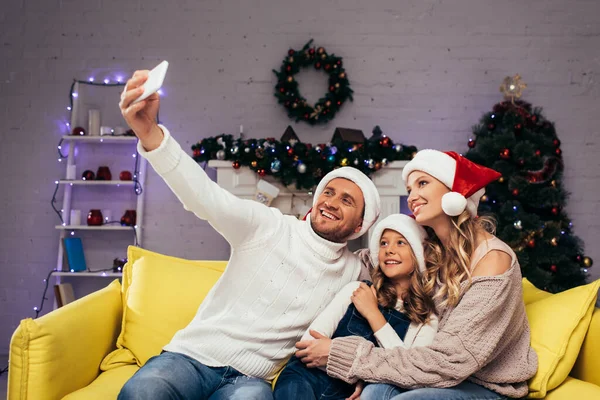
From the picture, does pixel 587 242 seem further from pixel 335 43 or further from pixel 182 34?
pixel 182 34

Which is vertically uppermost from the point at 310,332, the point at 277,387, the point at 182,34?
the point at 182,34

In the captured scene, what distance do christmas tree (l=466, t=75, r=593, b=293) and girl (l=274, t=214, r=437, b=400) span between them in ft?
6.45

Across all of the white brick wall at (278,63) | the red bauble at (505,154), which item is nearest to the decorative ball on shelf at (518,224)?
the red bauble at (505,154)

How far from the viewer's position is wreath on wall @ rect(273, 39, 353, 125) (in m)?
4.45

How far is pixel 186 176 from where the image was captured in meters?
1.64

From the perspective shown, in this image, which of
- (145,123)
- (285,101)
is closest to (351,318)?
(145,123)

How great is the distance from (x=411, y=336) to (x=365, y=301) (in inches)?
7.8

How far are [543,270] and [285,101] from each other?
7.37ft

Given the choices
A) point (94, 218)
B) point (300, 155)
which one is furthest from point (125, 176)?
point (300, 155)

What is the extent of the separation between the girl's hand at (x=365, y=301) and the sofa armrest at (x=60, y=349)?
984 mm

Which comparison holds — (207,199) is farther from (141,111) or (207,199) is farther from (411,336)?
(411,336)

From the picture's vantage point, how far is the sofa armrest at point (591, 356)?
79.7 inches

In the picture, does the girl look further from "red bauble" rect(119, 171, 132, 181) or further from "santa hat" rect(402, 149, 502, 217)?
"red bauble" rect(119, 171, 132, 181)

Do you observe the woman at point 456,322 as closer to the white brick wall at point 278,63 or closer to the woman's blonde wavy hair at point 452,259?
the woman's blonde wavy hair at point 452,259
